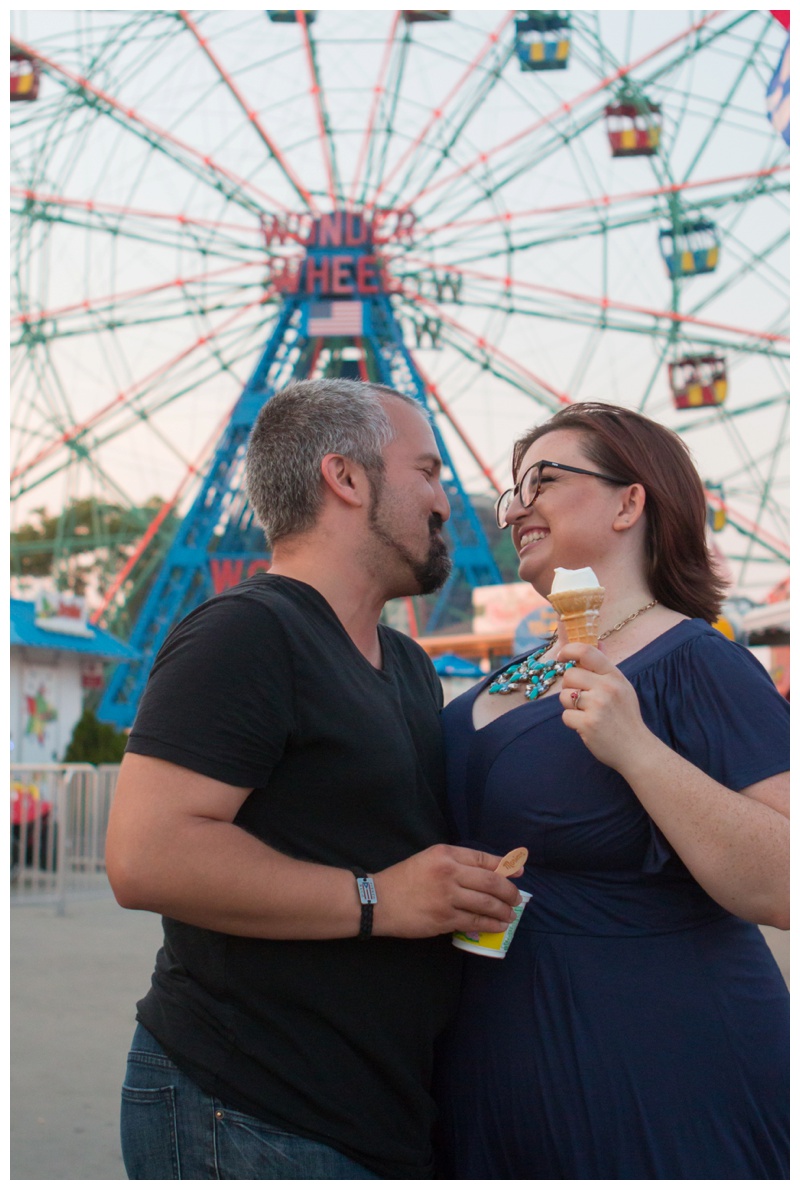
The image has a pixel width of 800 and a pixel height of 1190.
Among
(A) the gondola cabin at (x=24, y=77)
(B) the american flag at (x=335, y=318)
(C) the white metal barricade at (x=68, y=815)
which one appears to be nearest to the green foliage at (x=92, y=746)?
(C) the white metal barricade at (x=68, y=815)

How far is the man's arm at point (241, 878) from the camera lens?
1.63 m

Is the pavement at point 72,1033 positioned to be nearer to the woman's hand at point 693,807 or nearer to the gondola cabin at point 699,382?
the woman's hand at point 693,807

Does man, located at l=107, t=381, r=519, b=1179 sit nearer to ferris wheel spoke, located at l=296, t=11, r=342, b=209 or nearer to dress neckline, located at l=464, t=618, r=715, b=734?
dress neckline, located at l=464, t=618, r=715, b=734

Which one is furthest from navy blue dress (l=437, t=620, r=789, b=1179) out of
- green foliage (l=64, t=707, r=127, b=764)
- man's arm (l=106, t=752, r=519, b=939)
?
green foliage (l=64, t=707, r=127, b=764)

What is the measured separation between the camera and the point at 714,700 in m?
1.84

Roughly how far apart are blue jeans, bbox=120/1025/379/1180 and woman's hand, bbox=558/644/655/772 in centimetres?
74

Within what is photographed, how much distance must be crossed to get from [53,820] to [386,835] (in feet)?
28.8

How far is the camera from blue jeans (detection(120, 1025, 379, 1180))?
66.5 inches

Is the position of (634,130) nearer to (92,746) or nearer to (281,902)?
(92,746)

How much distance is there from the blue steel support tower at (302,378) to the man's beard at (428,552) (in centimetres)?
1941

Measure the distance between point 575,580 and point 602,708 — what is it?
10.1 inches
